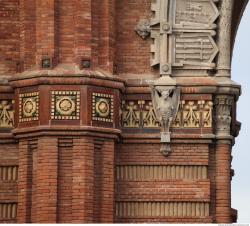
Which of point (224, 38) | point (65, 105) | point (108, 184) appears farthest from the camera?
point (224, 38)

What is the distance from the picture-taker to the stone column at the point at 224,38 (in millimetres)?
34000

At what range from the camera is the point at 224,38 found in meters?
34.1

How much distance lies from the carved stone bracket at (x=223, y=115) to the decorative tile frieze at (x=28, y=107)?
3.03 metres

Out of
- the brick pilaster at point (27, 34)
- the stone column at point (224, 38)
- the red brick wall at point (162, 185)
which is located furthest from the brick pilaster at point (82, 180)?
the stone column at point (224, 38)

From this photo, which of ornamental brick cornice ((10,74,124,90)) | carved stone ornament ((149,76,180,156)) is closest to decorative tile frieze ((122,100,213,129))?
carved stone ornament ((149,76,180,156))

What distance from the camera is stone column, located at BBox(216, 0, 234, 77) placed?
3400 centimetres

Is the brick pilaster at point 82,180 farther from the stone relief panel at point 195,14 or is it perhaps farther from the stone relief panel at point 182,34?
the stone relief panel at point 195,14

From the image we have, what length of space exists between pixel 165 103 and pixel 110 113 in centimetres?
98

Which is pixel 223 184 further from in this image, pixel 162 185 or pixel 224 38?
pixel 224 38

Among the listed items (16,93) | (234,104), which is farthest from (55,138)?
(234,104)

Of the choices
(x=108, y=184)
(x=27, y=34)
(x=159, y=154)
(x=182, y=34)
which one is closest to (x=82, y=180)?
(x=108, y=184)

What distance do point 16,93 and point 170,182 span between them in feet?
9.61

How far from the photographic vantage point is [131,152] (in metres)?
33.8

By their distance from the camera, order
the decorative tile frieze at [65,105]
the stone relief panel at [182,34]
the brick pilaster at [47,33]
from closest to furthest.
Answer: the decorative tile frieze at [65,105]
the brick pilaster at [47,33]
the stone relief panel at [182,34]
